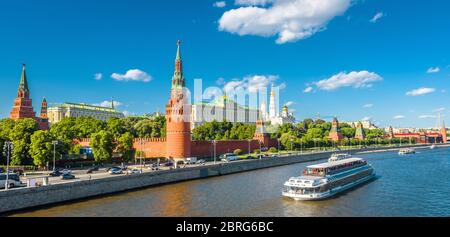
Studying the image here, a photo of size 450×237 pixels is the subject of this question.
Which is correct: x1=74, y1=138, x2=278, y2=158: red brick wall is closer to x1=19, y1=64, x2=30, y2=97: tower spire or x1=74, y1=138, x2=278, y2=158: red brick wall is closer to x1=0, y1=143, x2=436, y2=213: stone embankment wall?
x1=0, y1=143, x2=436, y2=213: stone embankment wall

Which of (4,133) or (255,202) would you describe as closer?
(255,202)

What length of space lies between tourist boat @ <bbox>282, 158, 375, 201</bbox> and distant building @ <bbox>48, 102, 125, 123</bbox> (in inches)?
5466

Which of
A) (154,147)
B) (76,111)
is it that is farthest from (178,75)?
(76,111)

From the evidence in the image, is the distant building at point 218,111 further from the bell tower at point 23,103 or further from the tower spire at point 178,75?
the tower spire at point 178,75

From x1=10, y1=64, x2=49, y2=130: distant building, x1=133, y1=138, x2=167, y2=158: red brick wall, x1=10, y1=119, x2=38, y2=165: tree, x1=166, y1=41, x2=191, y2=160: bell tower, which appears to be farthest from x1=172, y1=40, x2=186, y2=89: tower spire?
x1=10, y1=64, x2=49, y2=130: distant building

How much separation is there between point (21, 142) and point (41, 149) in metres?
3.22

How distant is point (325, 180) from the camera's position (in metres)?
35.9

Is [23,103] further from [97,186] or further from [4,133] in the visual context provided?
[97,186]

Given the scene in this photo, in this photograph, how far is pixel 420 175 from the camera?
169 ft
